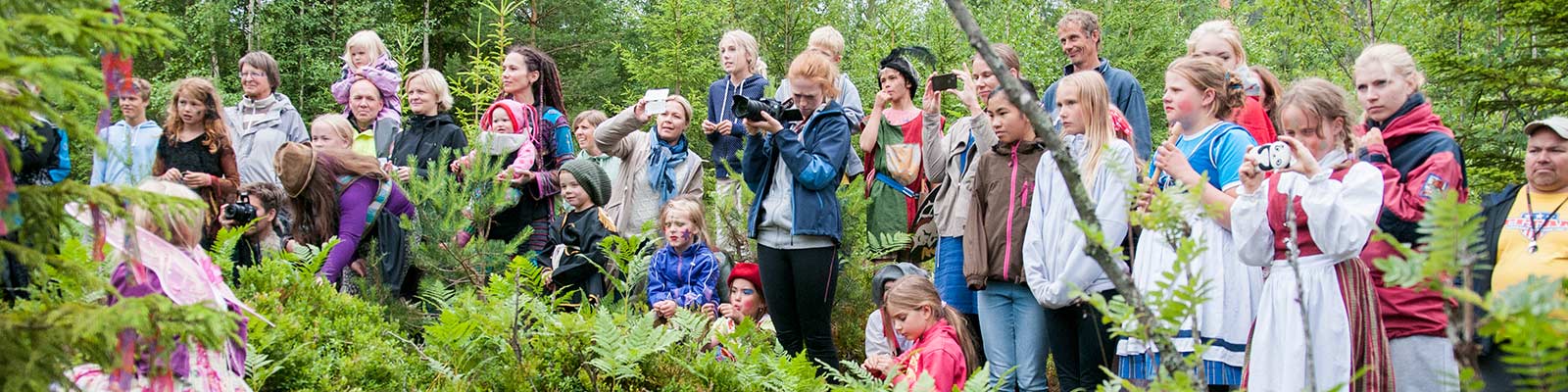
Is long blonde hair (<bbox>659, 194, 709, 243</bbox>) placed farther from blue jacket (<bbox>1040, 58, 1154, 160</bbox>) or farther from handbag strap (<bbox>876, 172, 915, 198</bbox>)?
blue jacket (<bbox>1040, 58, 1154, 160</bbox>)

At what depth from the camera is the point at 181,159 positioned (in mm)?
6891

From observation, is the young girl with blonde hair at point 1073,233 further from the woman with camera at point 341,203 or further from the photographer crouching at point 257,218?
the photographer crouching at point 257,218

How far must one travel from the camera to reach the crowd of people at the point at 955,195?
3.80 meters

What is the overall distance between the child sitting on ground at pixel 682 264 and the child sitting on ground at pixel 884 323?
32.8 inches

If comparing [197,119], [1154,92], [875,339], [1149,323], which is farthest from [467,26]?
[1149,323]

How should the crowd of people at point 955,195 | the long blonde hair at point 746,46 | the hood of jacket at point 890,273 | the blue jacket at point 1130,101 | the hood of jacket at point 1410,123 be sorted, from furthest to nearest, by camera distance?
the long blonde hair at point 746,46 → the hood of jacket at point 890,273 → the blue jacket at point 1130,101 → the hood of jacket at point 1410,123 → the crowd of people at point 955,195

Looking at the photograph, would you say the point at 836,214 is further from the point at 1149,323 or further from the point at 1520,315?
the point at 1520,315

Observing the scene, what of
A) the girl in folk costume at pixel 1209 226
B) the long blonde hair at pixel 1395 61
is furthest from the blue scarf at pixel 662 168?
the long blonde hair at pixel 1395 61

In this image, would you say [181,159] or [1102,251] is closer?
[1102,251]

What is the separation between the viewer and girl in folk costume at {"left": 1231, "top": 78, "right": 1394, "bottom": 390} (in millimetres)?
3676

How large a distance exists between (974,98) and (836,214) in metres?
0.82

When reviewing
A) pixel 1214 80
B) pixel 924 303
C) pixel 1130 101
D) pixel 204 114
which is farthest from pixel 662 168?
pixel 1214 80

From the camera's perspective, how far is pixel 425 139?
722cm

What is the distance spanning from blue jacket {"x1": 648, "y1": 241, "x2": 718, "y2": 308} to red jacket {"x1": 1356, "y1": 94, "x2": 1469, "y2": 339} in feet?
10.6
